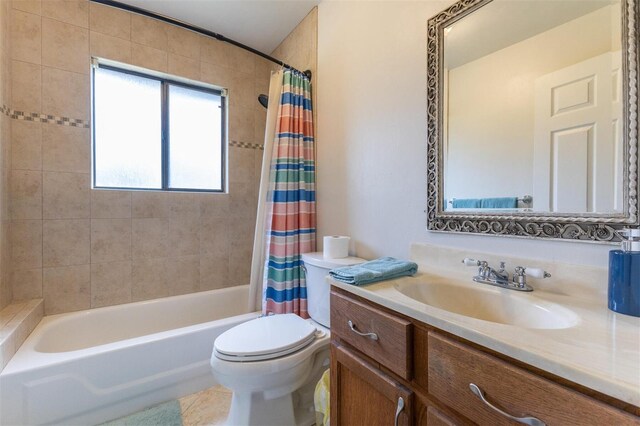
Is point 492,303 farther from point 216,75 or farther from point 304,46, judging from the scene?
point 216,75

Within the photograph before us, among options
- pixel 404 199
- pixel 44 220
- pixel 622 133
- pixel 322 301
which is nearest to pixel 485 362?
pixel 622 133

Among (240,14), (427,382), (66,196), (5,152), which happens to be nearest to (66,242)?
(66,196)

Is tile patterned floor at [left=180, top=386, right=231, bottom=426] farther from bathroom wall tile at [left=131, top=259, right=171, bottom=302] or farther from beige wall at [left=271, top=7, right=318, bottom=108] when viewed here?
beige wall at [left=271, top=7, right=318, bottom=108]

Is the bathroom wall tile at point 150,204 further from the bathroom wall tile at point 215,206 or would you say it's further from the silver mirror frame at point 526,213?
the silver mirror frame at point 526,213

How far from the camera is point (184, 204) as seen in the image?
215cm

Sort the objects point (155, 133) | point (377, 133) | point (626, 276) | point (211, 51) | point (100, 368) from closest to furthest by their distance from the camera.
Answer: point (626, 276)
point (100, 368)
point (377, 133)
point (155, 133)
point (211, 51)

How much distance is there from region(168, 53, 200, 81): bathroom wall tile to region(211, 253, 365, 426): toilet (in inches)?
70.4

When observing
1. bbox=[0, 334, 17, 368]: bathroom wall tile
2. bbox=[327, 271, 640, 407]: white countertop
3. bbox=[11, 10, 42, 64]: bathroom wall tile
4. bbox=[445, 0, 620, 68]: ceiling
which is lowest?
bbox=[0, 334, 17, 368]: bathroom wall tile

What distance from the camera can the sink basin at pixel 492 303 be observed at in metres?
0.69

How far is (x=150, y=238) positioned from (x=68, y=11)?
1.56m

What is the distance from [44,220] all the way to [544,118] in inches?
103

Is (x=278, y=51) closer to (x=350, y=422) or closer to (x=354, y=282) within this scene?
(x=354, y=282)

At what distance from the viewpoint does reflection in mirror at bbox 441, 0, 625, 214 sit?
0.75 m

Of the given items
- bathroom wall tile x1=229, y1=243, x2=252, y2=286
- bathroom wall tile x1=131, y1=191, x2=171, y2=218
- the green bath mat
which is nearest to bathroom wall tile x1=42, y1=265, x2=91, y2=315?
bathroom wall tile x1=131, y1=191, x2=171, y2=218
